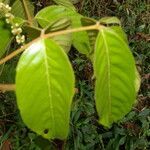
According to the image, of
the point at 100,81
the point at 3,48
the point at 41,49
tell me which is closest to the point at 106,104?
the point at 100,81

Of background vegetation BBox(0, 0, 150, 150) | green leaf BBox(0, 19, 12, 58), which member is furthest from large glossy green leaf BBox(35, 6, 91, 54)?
background vegetation BBox(0, 0, 150, 150)

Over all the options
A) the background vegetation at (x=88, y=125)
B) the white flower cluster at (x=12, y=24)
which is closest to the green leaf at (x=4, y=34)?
the white flower cluster at (x=12, y=24)

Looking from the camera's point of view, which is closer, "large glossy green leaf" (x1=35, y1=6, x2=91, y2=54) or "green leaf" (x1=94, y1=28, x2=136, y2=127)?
"green leaf" (x1=94, y1=28, x2=136, y2=127)

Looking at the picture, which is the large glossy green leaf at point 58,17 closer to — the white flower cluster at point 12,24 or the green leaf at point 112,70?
the white flower cluster at point 12,24

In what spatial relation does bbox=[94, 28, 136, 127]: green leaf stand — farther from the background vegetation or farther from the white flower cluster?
the background vegetation

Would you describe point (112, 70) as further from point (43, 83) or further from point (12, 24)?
point (12, 24)
